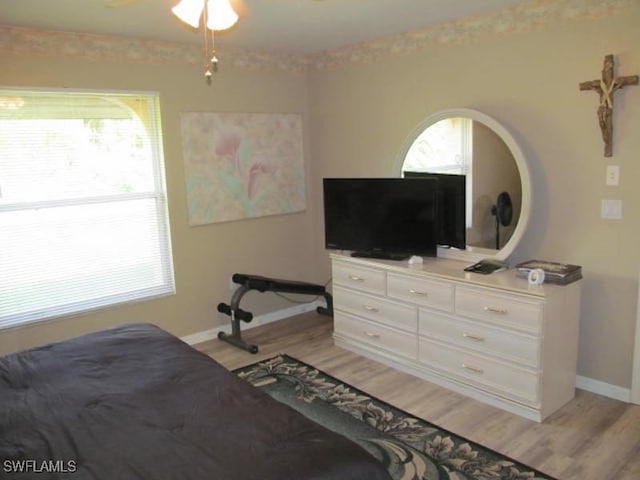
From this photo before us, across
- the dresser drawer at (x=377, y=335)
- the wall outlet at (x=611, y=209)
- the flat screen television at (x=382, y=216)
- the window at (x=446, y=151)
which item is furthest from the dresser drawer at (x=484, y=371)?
the wall outlet at (x=611, y=209)

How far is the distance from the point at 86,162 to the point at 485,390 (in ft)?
10.3

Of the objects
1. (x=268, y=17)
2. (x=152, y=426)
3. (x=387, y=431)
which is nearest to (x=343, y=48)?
(x=268, y=17)

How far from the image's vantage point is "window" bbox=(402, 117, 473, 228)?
3.57 m

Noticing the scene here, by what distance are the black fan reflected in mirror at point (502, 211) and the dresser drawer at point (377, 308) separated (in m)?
0.77

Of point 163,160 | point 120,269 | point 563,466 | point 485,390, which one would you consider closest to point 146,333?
point 120,269

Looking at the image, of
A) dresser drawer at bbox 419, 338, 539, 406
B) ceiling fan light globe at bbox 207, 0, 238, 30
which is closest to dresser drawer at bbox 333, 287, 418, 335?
dresser drawer at bbox 419, 338, 539, 406

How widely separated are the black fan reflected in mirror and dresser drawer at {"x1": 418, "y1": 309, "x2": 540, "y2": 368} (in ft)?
2.10

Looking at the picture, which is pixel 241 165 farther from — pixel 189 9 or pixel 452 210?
pixel 189 9

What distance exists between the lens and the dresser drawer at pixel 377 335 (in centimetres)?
359

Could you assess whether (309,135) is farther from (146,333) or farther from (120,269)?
(146,333)

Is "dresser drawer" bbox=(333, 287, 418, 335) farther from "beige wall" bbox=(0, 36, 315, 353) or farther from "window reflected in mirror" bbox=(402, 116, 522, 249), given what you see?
"beige wall" bbox=(0, 36, 315, 353)

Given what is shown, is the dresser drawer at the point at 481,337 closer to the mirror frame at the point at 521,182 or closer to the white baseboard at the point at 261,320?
the mirror frame at the point at 521,182

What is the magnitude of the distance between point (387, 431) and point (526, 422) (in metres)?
0.80

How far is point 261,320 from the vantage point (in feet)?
15.8
